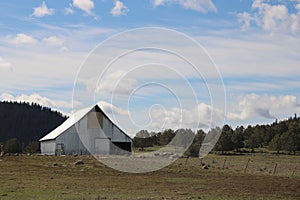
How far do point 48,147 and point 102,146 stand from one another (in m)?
10.2

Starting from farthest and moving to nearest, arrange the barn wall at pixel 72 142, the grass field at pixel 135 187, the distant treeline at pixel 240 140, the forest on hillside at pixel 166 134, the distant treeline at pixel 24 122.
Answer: the distant treeline at pixel 24 122 < the barn wall at pixel 72 142 < the forest on hillside at pixel 166 134 < the distant treeline at pixel 240 140 < the grass field at pixel 135 187

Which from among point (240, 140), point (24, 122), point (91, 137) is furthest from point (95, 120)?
point (24, 122)

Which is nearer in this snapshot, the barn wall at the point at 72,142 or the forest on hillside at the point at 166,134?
the forest on hillside at the point at 166,134

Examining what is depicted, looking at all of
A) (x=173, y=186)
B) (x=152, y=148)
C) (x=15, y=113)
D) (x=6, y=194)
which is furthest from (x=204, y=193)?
(x=15, y=113)

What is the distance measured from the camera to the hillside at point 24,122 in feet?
562

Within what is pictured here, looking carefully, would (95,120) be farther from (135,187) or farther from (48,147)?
(135,187)

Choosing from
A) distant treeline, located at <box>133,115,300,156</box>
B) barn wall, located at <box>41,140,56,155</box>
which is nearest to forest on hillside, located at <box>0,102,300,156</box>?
distant treeline, located at <box>133,115,300,156</box>

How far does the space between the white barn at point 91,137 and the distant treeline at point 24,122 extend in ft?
316

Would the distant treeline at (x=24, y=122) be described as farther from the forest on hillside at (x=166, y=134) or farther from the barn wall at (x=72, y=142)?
the barn wall at (x=72, y=142)

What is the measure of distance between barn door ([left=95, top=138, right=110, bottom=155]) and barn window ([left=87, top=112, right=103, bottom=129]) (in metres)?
2.06

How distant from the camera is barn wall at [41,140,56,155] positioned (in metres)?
75.5

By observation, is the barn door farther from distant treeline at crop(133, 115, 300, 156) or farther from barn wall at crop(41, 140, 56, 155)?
barn wall at crop(41, 140, 56, 155)

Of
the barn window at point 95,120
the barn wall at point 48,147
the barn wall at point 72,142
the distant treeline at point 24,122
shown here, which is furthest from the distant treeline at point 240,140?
the distant treeline at point 24,122

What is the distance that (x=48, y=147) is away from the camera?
78562mm
